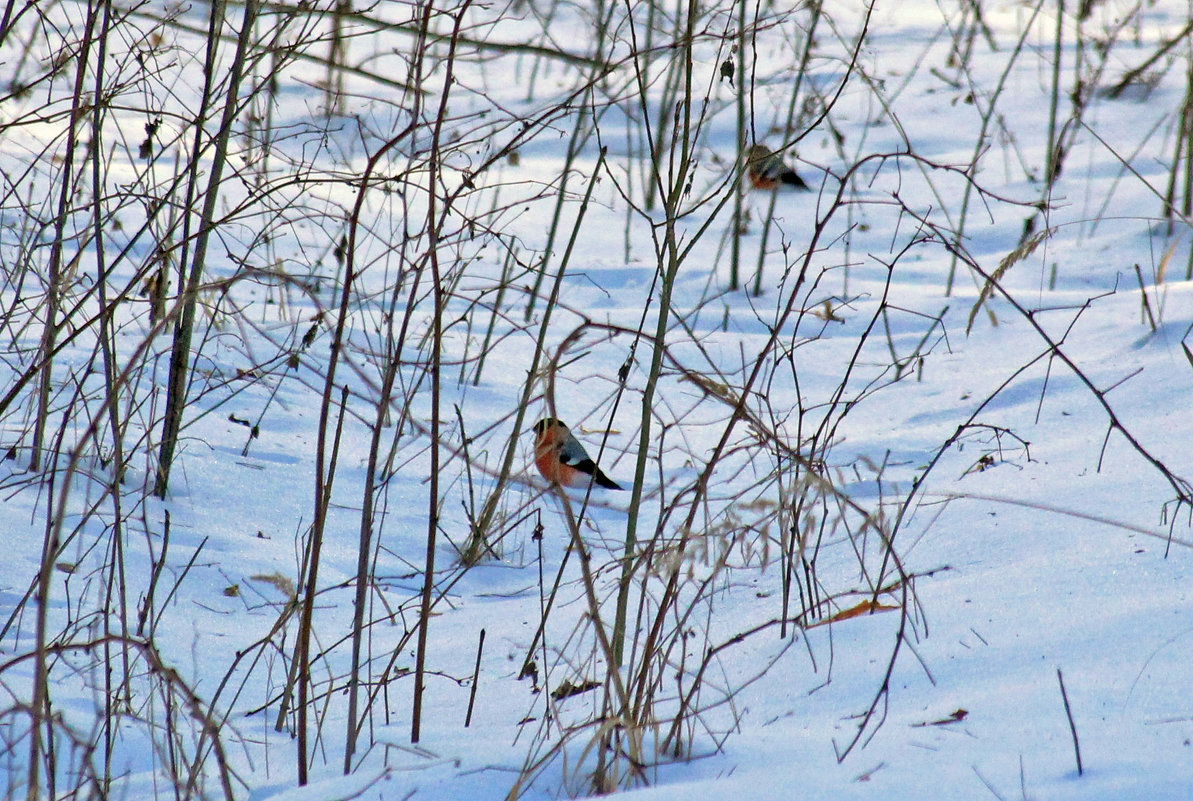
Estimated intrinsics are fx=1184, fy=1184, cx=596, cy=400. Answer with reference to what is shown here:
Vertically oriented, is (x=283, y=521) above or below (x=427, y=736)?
above

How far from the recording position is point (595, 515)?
4.02m

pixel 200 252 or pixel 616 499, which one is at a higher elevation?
pixel 200 252

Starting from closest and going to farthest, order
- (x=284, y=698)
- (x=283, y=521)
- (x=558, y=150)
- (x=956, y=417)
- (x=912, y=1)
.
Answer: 1. (x=284, y=698)
2. (x=283, y=521)
3. (x=956, y=417)
4. (x=558, y=150)
5. (x=912, y=1)

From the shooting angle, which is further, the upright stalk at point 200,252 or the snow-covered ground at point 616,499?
the upright stalk at point 200,252

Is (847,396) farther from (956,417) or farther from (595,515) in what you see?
(595,515)

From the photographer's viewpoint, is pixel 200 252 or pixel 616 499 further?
pixel 616 499

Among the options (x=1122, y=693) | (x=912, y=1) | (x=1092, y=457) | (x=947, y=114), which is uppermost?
(x=912, y=1)

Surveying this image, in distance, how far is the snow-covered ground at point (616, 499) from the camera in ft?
5.64

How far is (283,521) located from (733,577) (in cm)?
139

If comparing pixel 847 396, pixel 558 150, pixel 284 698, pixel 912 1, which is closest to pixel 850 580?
pixel 284 698

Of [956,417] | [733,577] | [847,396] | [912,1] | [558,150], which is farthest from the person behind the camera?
[912,1]

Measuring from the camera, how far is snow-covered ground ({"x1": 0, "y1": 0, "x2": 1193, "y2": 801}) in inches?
67.7

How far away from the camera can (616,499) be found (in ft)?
14.0

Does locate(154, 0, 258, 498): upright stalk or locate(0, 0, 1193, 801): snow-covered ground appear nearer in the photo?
locate(0, 0, 1193, 801): snow-covered ground
